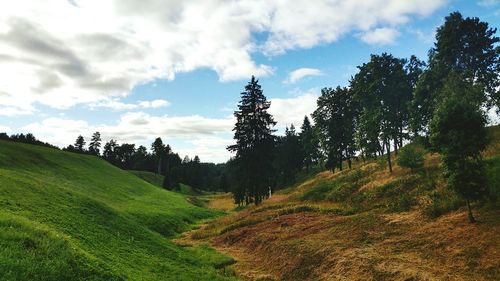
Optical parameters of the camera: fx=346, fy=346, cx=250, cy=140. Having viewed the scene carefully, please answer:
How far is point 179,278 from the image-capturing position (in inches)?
677

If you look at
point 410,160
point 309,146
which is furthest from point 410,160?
point 309,146

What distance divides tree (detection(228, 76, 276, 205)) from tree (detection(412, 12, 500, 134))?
19892 millimetres

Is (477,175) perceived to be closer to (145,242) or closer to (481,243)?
(481,243)

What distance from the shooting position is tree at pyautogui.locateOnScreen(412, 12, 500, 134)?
4347cm

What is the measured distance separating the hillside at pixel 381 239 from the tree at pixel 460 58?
11759mm

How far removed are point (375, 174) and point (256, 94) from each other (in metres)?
18.9

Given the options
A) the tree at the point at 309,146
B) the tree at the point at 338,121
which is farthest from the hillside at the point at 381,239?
the tree at the point at 309,146

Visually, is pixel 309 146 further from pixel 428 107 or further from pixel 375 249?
pixel 375 249

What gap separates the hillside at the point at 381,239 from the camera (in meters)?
15.1

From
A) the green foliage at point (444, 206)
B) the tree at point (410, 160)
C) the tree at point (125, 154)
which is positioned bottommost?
the green foliage at point (444, 206)

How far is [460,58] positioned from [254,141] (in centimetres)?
2876

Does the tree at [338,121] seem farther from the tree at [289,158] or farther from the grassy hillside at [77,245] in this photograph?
the grassy hillside at [77,245]

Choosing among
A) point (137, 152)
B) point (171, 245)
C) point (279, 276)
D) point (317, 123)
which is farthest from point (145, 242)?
point (137, 152)

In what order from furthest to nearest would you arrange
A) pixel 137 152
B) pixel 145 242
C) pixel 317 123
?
pixel 137 152 < pixel 317 123 < pixel 145 242
